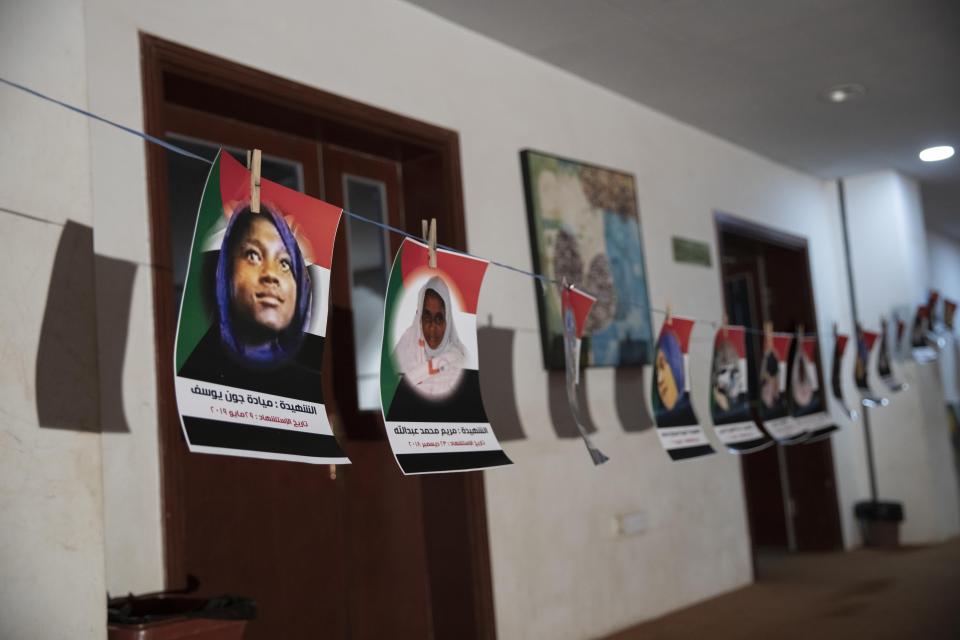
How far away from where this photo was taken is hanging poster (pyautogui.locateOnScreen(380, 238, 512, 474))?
2.28m

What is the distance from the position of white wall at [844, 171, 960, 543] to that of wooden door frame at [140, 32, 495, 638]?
14.7 ft

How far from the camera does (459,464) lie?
235cm

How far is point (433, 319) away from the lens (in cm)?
243

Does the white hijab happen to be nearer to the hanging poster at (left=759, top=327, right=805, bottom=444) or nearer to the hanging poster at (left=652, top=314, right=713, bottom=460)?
the hanging poster at (left=652, top=314, right=713, bottom=460)

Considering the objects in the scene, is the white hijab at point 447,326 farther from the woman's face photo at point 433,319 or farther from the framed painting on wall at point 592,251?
the framed painting on wall at point 592,251

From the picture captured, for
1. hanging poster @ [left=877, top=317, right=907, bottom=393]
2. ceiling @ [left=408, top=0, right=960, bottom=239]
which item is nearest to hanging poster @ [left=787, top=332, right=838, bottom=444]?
ceiling @ [left=408, top=0, right=960, bottom=239]

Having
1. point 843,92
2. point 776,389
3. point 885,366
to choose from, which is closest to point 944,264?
point 885,366

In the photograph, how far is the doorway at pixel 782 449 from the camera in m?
6.70

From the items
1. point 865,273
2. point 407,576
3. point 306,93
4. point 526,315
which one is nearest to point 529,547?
point 407,576

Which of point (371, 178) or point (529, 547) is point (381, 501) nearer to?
point (529, 547)

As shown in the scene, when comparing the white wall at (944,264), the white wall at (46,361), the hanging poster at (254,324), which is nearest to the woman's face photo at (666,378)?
the hanging poster at (254,324)

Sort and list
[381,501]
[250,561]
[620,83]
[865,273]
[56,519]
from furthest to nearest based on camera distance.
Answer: [865,273]
[620,83]
[381,501]
[250,561]
[56,519]

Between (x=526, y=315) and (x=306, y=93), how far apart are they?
1352mm

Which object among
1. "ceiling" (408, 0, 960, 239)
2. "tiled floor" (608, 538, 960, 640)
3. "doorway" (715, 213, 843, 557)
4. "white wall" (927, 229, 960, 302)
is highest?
"ceiling" (408, 0, 960, 239)
